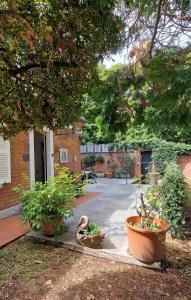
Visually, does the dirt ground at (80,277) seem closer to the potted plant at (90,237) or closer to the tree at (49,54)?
the potted plant at (90,237)

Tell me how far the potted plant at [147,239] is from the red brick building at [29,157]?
198 centimetres

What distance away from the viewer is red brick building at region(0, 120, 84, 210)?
259 inches

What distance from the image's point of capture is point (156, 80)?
2.92m

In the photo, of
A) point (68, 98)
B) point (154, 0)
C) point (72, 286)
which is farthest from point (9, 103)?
point (72, 286)

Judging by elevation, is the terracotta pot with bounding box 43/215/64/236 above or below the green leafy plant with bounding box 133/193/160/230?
below

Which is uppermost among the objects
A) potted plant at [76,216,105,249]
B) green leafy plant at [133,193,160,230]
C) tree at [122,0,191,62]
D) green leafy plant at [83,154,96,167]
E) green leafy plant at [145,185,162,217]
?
tree at [122,0,191,62]

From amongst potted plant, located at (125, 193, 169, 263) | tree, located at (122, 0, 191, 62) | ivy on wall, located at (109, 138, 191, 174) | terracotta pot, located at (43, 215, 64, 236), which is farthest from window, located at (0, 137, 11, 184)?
ivy on wall, located at (109, 138, 191, 174)

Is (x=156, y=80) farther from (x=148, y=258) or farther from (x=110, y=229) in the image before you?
(x=110, y=229)

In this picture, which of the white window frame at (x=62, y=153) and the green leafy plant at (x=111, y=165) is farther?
the green leafy plant at (x=111, y=165)

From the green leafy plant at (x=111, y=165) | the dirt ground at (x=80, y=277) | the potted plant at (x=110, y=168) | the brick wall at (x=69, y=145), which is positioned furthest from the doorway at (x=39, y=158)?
the green leafy plant at (x=111, y=165)

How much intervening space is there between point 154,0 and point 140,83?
1.22 meters

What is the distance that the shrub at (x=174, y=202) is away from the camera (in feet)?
16.8

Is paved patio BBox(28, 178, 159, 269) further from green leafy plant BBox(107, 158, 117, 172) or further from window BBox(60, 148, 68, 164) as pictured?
green leafy plant BBox(107, 158, 117, 172)

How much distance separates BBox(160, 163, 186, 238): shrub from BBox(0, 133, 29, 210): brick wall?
12.8 ft
